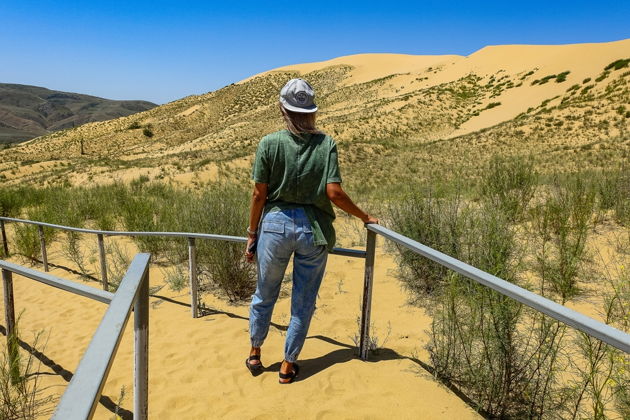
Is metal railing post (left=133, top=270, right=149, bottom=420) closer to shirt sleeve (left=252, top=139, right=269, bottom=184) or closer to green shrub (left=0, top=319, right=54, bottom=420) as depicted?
shirt sleeve (left=252, top=139, right=269, bottom=184)

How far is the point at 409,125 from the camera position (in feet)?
99.4

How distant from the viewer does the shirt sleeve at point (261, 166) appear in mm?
2471

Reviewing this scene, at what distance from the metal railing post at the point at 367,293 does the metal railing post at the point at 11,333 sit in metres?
2.39

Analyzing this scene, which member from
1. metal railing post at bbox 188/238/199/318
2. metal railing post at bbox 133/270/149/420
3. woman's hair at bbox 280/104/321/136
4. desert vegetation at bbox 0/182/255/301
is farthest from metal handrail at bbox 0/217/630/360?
desert vegetation at bbox 0/182/255/301

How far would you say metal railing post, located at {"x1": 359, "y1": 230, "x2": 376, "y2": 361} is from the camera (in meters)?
2.88

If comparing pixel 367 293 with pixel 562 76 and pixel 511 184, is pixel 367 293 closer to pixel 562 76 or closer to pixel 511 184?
pixel 511 184

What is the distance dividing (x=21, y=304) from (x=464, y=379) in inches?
231

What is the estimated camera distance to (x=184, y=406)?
2.83 m

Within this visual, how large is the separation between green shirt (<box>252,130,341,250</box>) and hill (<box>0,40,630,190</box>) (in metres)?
8.89

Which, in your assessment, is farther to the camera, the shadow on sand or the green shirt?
the shadow on sand

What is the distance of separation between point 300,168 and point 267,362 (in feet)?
5.63

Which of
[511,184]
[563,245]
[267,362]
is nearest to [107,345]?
[267,362]

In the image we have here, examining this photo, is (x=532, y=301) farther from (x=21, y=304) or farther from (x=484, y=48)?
(x=484, y=48)

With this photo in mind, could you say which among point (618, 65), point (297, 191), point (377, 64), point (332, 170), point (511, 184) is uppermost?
point (377, 64)
